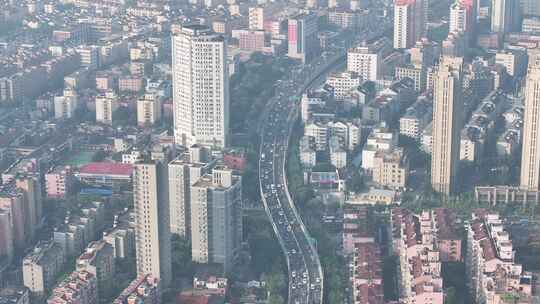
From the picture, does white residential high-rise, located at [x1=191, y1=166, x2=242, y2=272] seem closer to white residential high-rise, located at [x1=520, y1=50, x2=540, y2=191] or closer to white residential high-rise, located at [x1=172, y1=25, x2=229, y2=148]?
white residential high-rise, located at [x1=172, y1=25, x2=229, y2=148]

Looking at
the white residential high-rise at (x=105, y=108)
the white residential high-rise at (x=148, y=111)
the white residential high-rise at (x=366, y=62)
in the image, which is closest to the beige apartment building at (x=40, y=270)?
the white residential high-rise at (x=148, y=111)

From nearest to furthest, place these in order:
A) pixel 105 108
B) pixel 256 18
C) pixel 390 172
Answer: pixel 390 172
pixel 105 108
pixel 256 18

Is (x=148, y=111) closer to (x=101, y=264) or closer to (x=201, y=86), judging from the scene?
(x=201, y=86)

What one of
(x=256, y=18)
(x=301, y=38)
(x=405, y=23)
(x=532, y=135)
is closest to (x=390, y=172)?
(x=532, y=135)

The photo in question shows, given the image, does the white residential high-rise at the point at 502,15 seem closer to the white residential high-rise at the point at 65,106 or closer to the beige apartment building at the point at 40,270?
the white residential high-rise at the point at 65,106

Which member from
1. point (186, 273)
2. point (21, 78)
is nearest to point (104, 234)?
point (186, 273)

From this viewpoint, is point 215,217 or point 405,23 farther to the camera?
point 405,23

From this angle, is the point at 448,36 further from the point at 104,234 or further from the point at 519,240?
the point at 104,234
